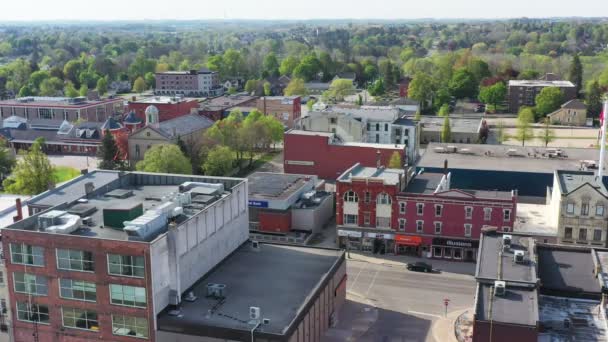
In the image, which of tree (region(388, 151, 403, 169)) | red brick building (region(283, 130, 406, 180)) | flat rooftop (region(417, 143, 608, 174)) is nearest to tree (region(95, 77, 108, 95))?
red brick building (region(283, 130, 406, 180))

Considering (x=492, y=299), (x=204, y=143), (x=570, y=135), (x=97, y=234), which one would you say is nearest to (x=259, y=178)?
(x=204, y=143)

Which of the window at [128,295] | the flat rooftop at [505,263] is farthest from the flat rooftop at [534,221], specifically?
the window at [128,295]

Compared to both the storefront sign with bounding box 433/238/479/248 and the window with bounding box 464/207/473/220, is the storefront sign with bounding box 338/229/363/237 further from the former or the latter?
the window with bounding box 464/207/473/220

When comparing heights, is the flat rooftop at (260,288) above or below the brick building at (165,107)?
below

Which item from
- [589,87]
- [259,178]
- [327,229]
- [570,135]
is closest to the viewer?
[327,229]

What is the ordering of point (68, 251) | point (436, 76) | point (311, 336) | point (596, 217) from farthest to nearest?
point (436, 76) < point (596, 217) < point (311, 336) < point (68, 251)

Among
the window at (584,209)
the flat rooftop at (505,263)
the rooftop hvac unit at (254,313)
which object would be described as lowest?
the rooftop hvac unit at (254,313)

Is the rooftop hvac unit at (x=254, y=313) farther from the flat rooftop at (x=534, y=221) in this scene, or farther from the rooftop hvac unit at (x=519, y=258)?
the flat rooftop at (x=534, y=221)

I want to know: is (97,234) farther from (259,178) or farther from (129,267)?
(259,178)
